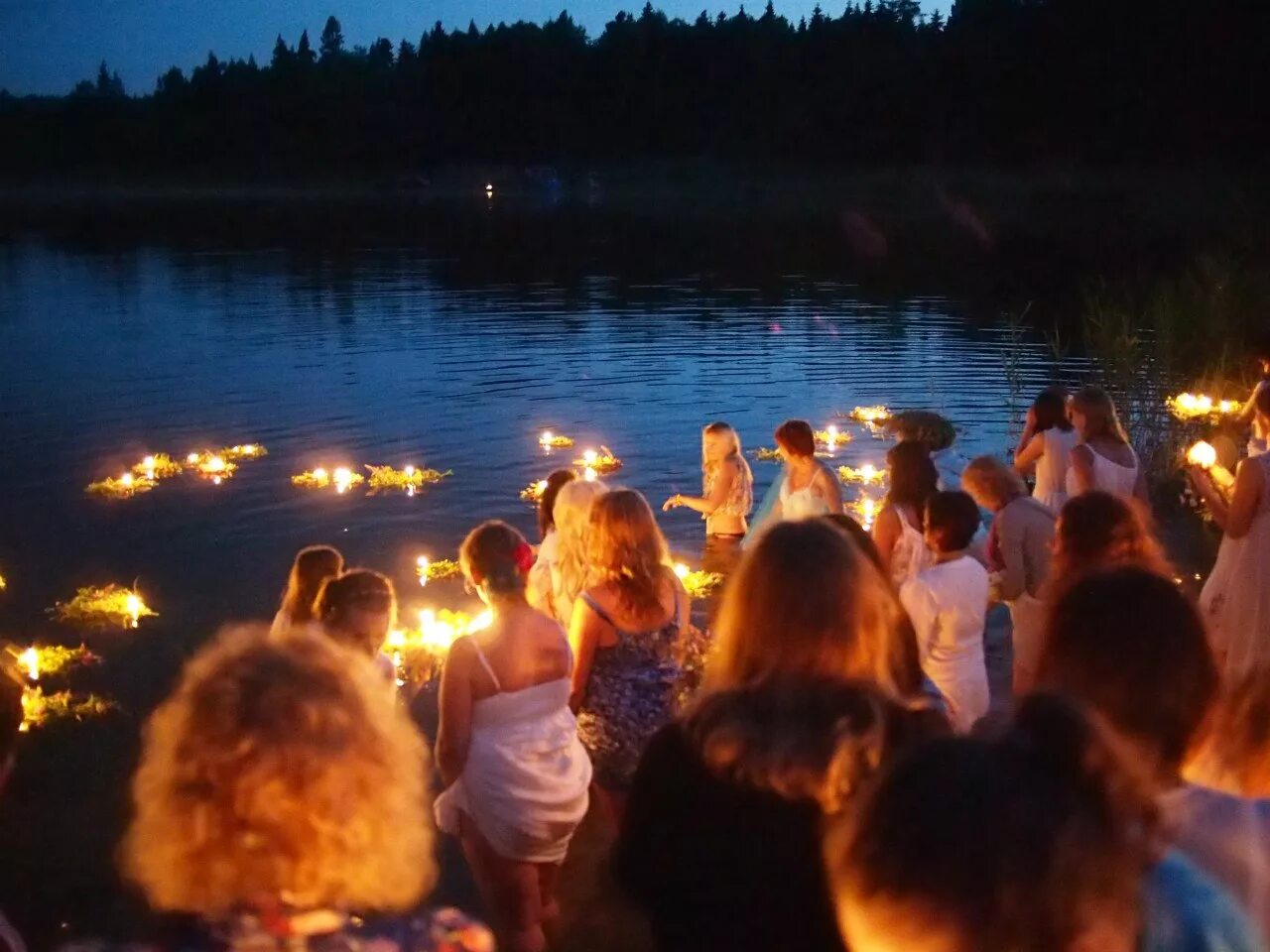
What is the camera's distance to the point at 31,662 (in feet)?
29.0

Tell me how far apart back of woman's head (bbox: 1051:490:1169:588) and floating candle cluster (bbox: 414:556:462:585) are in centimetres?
695

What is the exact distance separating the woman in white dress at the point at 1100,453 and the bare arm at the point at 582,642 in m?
3.57

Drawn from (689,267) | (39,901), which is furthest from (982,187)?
(39,901)

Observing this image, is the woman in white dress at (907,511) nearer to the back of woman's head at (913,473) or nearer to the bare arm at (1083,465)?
the back of woman's head at (913,473)

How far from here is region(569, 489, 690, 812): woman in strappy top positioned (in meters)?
4.94

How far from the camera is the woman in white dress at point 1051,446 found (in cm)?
816

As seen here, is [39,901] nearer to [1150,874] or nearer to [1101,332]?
[1150,874]

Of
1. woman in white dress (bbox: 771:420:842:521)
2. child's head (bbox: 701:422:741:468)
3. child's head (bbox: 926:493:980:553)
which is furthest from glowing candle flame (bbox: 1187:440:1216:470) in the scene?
child's head (bbox: 701:422:741:468)

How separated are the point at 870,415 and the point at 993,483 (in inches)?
470

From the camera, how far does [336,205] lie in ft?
301

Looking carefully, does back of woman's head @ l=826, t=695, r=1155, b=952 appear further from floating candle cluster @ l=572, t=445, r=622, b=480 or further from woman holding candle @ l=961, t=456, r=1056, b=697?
floating candle cluster @ l=572, t=445, r=622, b=480

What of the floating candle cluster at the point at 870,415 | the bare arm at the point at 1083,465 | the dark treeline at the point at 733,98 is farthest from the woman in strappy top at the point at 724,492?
the dark treeline at the point at 733,98

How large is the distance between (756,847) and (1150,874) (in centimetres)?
85

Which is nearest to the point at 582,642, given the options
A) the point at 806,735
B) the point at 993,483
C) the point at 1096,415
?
the point at 806,735
